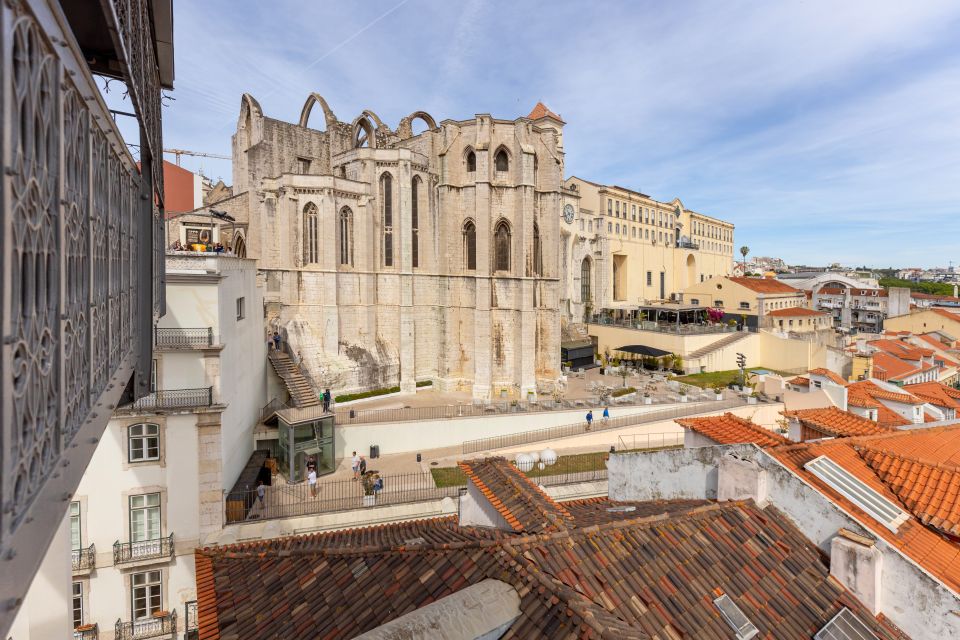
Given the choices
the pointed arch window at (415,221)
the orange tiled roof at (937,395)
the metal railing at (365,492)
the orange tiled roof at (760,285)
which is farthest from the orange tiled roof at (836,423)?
the orange tiled roof at (760,285)

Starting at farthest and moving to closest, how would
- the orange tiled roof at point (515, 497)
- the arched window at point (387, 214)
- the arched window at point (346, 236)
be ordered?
the arched window at point (387, 214)
the arched window at point (346, 236)
the orange tiled roof at point (515, 497)

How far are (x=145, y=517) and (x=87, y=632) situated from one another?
9.88ft

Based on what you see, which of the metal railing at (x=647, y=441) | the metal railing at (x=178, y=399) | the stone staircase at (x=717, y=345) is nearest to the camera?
the metal railing at (x=178, y=399)

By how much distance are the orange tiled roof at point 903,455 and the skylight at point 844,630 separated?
1225 mm

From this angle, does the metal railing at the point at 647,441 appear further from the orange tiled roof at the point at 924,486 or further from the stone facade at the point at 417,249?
the orange tiled roof at the point at 924,486

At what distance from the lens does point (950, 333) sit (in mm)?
55500

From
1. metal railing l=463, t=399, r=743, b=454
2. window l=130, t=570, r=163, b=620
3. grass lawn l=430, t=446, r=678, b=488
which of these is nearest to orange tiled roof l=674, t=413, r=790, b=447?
grass lawn l=430, t=446, r=678, b=488

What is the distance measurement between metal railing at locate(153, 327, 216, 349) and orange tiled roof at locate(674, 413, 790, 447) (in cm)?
1348

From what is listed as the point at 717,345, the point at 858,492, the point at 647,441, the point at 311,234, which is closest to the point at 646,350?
the point at 717,345

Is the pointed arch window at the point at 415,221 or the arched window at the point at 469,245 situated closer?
the pointed arch window at the point at 415,221

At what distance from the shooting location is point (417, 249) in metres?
30.1

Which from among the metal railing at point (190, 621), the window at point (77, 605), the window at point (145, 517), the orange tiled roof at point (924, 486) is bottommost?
the metal railing at point (190, 621)

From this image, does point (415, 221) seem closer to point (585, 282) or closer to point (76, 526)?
point (76, 526)

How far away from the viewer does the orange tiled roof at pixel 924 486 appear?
773 centimetres
